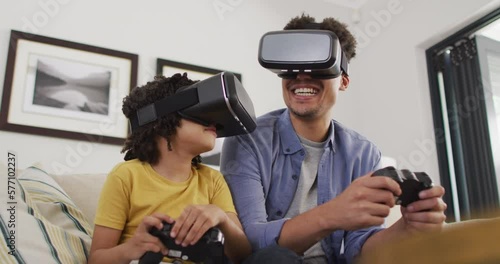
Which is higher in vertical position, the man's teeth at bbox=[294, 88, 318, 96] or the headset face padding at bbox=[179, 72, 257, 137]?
the man's teeth at bbox=[294, 88, 318, 96]

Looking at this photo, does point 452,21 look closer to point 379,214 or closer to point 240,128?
point 240,128

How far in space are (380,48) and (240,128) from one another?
209cm

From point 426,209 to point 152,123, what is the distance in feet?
2.19

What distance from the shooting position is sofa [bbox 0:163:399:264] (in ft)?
2.86

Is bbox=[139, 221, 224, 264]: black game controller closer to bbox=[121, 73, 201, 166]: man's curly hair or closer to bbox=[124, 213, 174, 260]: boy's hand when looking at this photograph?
bbox=[124, 213, 174, 260]: boy's hand

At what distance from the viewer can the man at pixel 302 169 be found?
1.04 meters

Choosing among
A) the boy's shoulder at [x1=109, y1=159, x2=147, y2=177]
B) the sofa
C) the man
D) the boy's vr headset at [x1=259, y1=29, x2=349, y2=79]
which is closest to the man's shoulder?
the man

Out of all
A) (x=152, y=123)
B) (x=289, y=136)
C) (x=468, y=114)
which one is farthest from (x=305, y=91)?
(x=468, y=114)

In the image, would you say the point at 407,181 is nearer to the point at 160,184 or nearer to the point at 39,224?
the point at 160,184

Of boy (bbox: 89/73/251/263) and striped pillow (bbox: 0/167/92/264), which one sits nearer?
striped pillow (bbox: 0/167/92/264)

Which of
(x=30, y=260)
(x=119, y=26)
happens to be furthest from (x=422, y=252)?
(x=119, y=26)

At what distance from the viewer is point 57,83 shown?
2291mm

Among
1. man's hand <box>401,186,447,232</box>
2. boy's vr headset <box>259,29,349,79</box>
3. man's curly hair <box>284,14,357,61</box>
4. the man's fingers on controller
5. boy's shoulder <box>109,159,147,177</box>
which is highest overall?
man's curly hair <box>284,14,357,61</box>

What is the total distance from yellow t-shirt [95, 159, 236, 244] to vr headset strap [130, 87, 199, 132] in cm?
11
